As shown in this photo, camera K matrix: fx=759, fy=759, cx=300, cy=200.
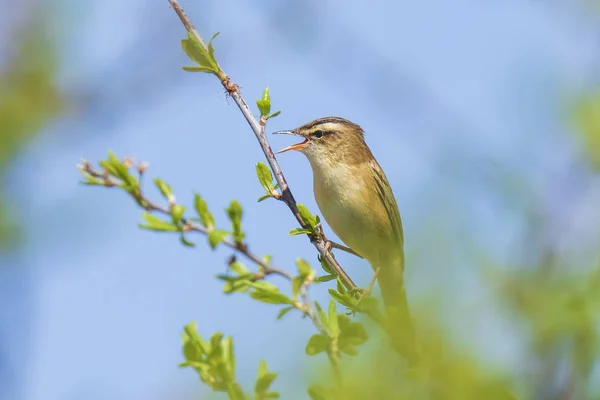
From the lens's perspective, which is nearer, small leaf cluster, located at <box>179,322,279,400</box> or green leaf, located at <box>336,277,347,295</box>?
small leaf cluster, located at <box>179,322,279,400</box>

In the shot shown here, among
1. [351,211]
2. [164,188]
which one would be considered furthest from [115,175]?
[351,211]

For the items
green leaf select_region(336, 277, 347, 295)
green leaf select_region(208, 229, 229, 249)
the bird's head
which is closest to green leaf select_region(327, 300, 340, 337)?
green leaf select_region(208, 229, 229, 249)

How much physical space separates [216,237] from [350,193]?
3785 mm

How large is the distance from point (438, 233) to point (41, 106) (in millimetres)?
3679

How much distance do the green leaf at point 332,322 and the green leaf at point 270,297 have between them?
0.13m

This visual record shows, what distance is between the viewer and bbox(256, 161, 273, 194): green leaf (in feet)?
10.1

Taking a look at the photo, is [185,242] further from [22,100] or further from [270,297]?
[22,100]

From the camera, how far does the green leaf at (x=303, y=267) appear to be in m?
2.07

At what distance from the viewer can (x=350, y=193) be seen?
230 inches

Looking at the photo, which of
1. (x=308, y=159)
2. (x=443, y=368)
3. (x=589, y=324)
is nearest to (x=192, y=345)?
(x=443, y=368)

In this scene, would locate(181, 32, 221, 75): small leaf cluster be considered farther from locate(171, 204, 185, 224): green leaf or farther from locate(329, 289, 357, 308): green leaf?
locate(329, 289, 357, 308): green leaf

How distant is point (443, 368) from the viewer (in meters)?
1.75

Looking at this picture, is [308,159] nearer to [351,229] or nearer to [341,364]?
[351,229]

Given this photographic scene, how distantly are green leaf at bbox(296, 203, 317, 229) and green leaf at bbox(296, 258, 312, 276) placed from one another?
0.98 metres
